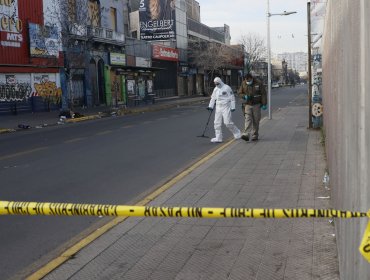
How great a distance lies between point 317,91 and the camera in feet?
53.6

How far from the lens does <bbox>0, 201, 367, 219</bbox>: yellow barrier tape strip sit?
2.65 m

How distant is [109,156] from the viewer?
40.1 ft

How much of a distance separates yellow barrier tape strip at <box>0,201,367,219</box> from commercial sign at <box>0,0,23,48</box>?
28.1 meters

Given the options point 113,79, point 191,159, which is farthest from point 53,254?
point 113,79

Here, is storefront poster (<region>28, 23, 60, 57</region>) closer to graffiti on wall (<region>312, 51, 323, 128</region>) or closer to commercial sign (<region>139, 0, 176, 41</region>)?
graffiti on wall (<region>312, 51, 323, 128</region>)

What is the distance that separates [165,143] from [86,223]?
840 centimetres

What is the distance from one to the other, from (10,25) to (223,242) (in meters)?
27.7

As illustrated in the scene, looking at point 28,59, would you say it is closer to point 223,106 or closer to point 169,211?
point 223,106

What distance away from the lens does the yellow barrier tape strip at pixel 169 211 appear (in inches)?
104

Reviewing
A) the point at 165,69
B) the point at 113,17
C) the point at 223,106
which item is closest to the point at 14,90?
the point at 113,17

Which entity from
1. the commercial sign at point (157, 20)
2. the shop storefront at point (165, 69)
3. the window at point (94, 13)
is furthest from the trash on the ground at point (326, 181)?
the commercial sign at point (157, 20)

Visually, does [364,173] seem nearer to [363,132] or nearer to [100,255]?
[363,132]

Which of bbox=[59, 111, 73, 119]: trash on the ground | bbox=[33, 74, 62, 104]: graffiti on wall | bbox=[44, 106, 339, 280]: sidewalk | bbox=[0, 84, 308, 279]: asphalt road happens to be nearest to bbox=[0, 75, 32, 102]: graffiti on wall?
bbox=[33, 74, 62, 104]: graffiti on wall

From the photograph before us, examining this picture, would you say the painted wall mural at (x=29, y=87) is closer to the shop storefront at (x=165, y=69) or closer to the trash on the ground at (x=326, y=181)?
the shop storefront at (x=165, y=69)
